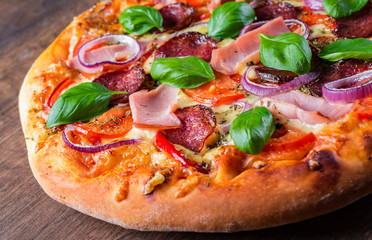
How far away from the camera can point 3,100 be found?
4.43 metres

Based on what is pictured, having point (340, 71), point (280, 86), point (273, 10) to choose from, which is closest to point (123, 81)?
point (280, 86)

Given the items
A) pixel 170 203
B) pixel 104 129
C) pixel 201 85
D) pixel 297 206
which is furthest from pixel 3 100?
pixel 297 206

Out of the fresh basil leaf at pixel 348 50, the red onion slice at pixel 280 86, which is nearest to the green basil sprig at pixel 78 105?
the red onion slice at pixel 280 86

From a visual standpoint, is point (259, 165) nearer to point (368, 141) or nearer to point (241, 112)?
point (241, 112)

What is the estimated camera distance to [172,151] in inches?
117

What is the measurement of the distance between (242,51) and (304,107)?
76cm

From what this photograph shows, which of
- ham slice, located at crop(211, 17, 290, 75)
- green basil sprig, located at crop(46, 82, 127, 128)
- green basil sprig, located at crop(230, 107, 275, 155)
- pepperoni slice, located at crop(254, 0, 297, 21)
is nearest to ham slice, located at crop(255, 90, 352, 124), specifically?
green basil sprig, located at crop(230, 107, 275, 155)

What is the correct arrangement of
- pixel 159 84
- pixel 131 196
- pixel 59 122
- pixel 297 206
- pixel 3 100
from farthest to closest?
1. pixel 3 100
2. pixel 159 84
3. pixel 59 122
4. pixel 131 196
5. pixel 297 206

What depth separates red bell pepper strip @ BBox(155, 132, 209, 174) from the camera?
2893mm

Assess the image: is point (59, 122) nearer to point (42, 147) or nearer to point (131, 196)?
point (42, 147)

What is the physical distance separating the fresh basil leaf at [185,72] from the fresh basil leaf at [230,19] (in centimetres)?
53

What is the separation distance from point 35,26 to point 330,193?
4.00 m

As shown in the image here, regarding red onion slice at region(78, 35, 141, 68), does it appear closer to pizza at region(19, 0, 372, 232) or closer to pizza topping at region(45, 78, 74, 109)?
pizza at region(19, 0, 372, 232)

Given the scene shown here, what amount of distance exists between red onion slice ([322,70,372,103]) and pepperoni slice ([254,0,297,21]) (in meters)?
0.95
